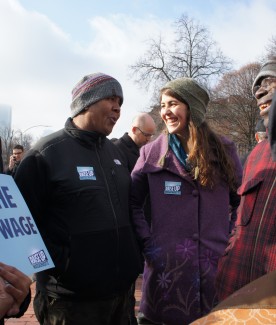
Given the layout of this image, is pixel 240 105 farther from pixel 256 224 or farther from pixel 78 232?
pixel 256 224

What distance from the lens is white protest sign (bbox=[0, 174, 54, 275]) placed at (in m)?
1.61

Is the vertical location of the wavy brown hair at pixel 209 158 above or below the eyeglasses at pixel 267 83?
below

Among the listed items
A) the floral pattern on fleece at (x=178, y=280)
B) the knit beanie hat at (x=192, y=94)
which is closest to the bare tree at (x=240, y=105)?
the knit beanie hat at (x=192, y=94)

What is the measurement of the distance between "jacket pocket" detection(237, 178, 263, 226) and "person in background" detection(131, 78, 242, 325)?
1.76ft

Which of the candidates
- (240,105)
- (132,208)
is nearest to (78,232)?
(132,208)

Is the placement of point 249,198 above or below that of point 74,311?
above

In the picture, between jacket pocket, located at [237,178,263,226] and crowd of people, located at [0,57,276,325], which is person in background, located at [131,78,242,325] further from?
jacket pocket, located at [237,178,263,226]

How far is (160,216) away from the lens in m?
2.61

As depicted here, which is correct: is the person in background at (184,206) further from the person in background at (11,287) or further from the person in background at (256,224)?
the person in background at (11,287)

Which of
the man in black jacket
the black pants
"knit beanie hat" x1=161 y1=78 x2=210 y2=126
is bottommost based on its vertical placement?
the black pants

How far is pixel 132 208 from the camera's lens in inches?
112

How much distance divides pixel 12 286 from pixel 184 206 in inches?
53.3

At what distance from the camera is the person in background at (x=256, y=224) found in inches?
72.2

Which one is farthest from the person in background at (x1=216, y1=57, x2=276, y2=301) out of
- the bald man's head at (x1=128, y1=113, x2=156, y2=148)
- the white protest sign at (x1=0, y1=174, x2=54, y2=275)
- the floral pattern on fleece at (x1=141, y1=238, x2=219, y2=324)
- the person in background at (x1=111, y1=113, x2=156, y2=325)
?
the bald man's head at (x1=128, y1=113, x2=156, y2=148)
